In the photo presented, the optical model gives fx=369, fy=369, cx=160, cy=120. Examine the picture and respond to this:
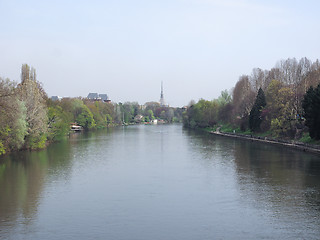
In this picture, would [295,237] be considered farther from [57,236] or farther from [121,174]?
[121,174]

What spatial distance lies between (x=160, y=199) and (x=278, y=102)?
39.4 meters

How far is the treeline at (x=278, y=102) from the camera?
5438cm

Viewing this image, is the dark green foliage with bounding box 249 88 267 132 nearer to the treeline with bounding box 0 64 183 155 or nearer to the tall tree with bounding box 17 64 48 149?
the treeline with bounding box 0 64 183 155

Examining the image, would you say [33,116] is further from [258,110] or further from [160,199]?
[258,110]

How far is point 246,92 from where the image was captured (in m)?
83.0

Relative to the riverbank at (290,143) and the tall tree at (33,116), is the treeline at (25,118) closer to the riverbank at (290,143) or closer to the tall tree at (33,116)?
the tall tree at (33,116)

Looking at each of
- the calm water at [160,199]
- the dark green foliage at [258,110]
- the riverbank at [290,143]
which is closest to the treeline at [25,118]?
the calm water at [160,199]

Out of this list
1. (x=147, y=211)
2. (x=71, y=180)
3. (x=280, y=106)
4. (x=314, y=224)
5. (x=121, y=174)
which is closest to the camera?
(x=314, y=224)

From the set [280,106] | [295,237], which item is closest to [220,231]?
[295,237]

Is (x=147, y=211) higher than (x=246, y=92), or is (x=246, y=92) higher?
(x=246, y=92)

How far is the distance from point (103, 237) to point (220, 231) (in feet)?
17.9

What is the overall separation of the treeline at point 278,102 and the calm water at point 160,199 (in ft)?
48.8

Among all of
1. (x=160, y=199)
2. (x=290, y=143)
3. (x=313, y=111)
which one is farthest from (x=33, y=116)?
(x=313, y=111)

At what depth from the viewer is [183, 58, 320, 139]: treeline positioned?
178 ft
